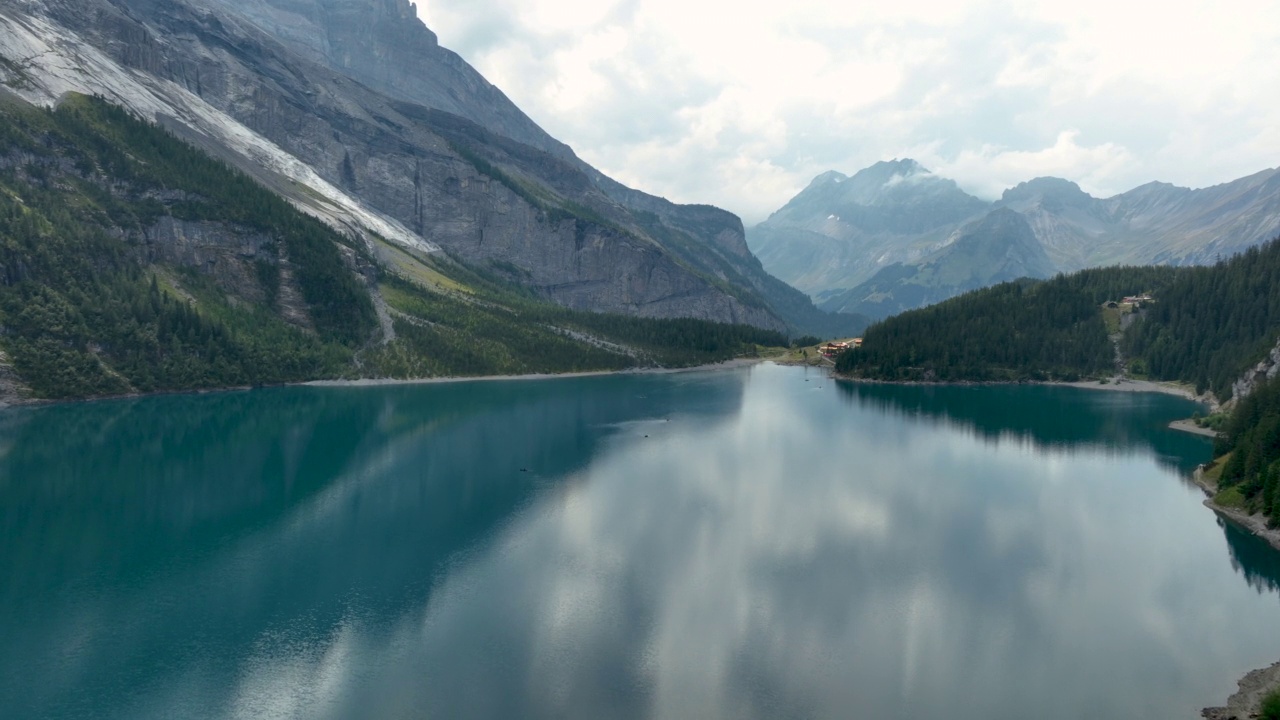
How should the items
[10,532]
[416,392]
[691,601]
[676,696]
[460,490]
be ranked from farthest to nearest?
[416,392], [460,490], [10,532], [691,601], [676,696]

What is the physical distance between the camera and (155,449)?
10525 cm

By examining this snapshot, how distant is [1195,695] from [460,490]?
68.4 m

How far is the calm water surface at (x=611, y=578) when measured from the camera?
4241 cm

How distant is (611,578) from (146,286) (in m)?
148

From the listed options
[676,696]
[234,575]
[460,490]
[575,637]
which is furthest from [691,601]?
[460,490]

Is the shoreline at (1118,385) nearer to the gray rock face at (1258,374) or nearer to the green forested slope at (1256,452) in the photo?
the gray rock face at (1258,374)

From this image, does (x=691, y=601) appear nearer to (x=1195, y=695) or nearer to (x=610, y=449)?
(x=1195, y=695)

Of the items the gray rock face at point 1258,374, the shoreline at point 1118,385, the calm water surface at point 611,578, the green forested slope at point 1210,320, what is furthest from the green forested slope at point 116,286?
the green forested slope at point 1210,320

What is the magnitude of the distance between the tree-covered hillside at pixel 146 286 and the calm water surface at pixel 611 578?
91.3ft

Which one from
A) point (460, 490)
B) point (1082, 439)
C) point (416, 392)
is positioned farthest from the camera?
point (416, 392)

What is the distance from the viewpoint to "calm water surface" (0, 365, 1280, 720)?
139 ft

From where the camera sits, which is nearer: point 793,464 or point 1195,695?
point 1195,695

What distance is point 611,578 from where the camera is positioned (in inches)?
2328

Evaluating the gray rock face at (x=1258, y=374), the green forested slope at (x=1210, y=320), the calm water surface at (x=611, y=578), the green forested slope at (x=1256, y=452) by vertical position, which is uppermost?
the green forested slope at (x=1210, y=320)
